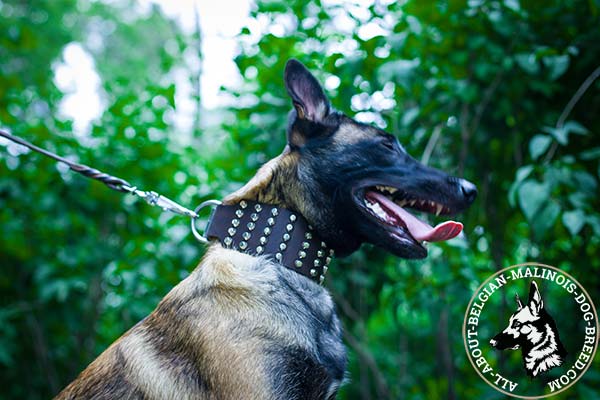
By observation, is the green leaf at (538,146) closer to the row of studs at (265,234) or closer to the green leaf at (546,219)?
the green leaf at (546,219)

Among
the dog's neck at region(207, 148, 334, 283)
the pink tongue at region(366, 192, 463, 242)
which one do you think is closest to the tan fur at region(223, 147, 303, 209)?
the dog's neck at region(207, 148, 334, 283)

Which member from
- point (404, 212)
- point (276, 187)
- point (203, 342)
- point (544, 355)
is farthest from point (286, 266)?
point (544, 355)

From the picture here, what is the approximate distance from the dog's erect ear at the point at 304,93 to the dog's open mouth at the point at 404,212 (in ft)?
1.29

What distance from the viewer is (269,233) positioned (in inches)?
80.8

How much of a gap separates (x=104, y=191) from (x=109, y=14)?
52.5 ft

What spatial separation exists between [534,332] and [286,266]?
138 cm

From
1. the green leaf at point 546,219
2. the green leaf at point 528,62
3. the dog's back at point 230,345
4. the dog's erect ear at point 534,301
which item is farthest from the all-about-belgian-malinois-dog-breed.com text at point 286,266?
the green leaf at point 528,62

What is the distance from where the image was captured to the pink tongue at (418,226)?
6.94 feet

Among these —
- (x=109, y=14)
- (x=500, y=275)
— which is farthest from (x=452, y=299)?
(x=109, y=14)

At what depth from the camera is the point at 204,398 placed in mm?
1792

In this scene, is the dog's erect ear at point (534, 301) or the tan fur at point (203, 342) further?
the dog's erect ear at point (534, 301)

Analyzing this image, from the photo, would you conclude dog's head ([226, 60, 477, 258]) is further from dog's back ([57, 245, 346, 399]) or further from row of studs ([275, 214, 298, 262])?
dog's back ([57, 245, 346, 399])

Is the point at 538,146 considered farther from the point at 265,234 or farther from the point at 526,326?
the point at 265,234

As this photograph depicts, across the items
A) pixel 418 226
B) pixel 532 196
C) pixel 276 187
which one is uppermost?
pixel 276 187
